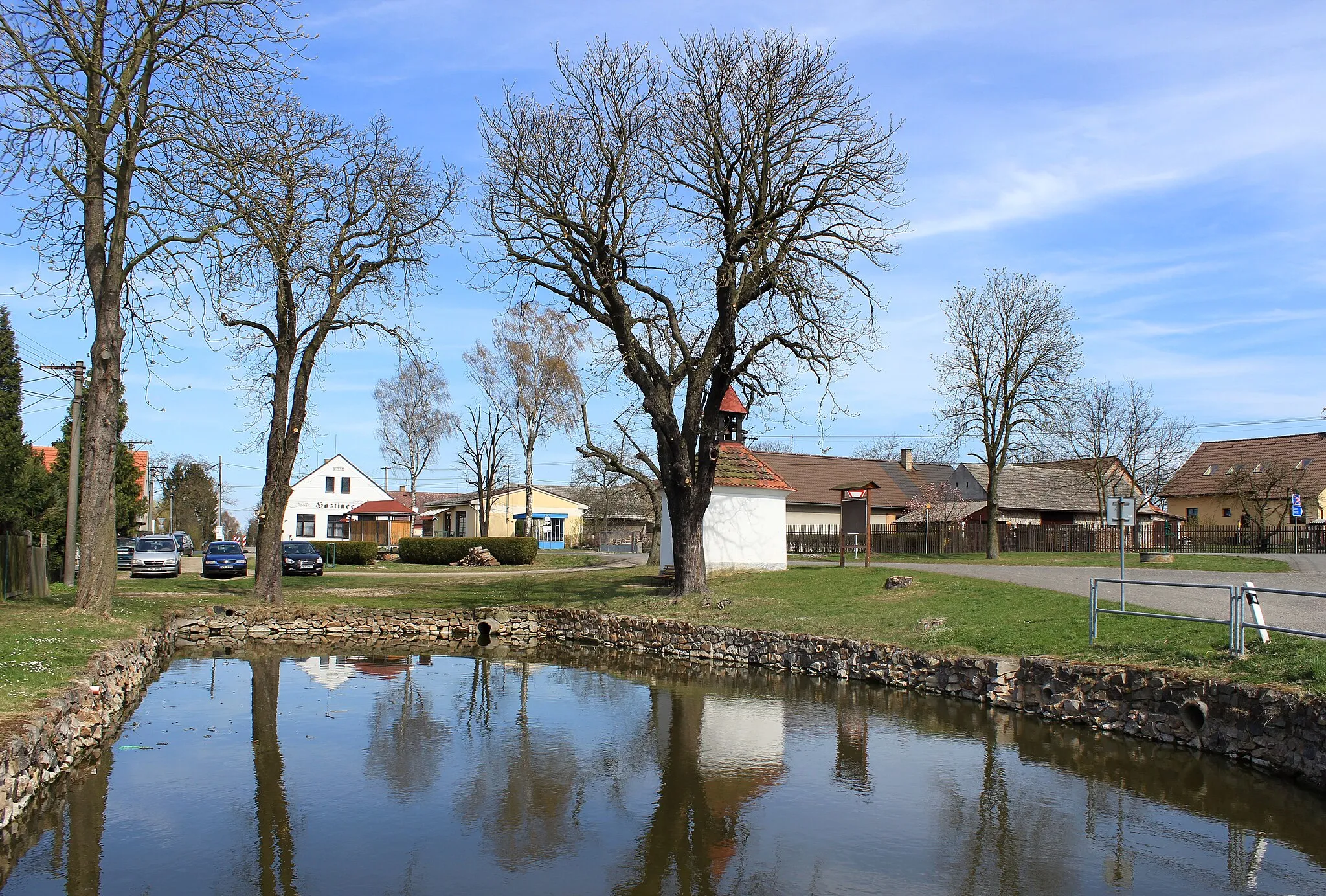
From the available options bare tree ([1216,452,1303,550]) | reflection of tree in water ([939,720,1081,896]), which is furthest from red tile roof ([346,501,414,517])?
reflection of tree in water ([939,720,1081,896])

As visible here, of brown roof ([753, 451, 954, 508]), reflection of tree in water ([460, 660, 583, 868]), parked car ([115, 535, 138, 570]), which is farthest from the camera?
brown roof ([753, 451, 954, 508])

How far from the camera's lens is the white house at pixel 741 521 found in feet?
108

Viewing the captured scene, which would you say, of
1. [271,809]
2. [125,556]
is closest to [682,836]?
[271,809]

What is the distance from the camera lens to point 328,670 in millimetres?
21047

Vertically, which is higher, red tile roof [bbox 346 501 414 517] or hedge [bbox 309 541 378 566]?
red tile roof [bbox 346 501 414 517]

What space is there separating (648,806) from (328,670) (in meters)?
12.3

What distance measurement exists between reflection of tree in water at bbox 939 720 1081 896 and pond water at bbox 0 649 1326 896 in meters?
0.03

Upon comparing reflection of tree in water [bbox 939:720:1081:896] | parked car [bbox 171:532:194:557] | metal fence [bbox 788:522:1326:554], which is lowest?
reflection of tree in water [bbox 939:720:1081:896]

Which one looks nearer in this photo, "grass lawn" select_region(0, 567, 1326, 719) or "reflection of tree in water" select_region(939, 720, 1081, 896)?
"reflection of tree in water" select_region(939, 720, 1081, 896)

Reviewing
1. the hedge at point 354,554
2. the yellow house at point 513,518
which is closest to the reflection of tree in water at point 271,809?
the hedge at point 354,554

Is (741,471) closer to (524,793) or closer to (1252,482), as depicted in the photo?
(524,793)

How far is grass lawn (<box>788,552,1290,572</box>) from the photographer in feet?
99.6

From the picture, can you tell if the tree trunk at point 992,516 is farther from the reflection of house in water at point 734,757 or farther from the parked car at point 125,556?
the parked car at point 125,556

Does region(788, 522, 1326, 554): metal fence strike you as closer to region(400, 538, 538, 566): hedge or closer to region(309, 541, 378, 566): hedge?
region(400, 538, 538, 566): hedge
